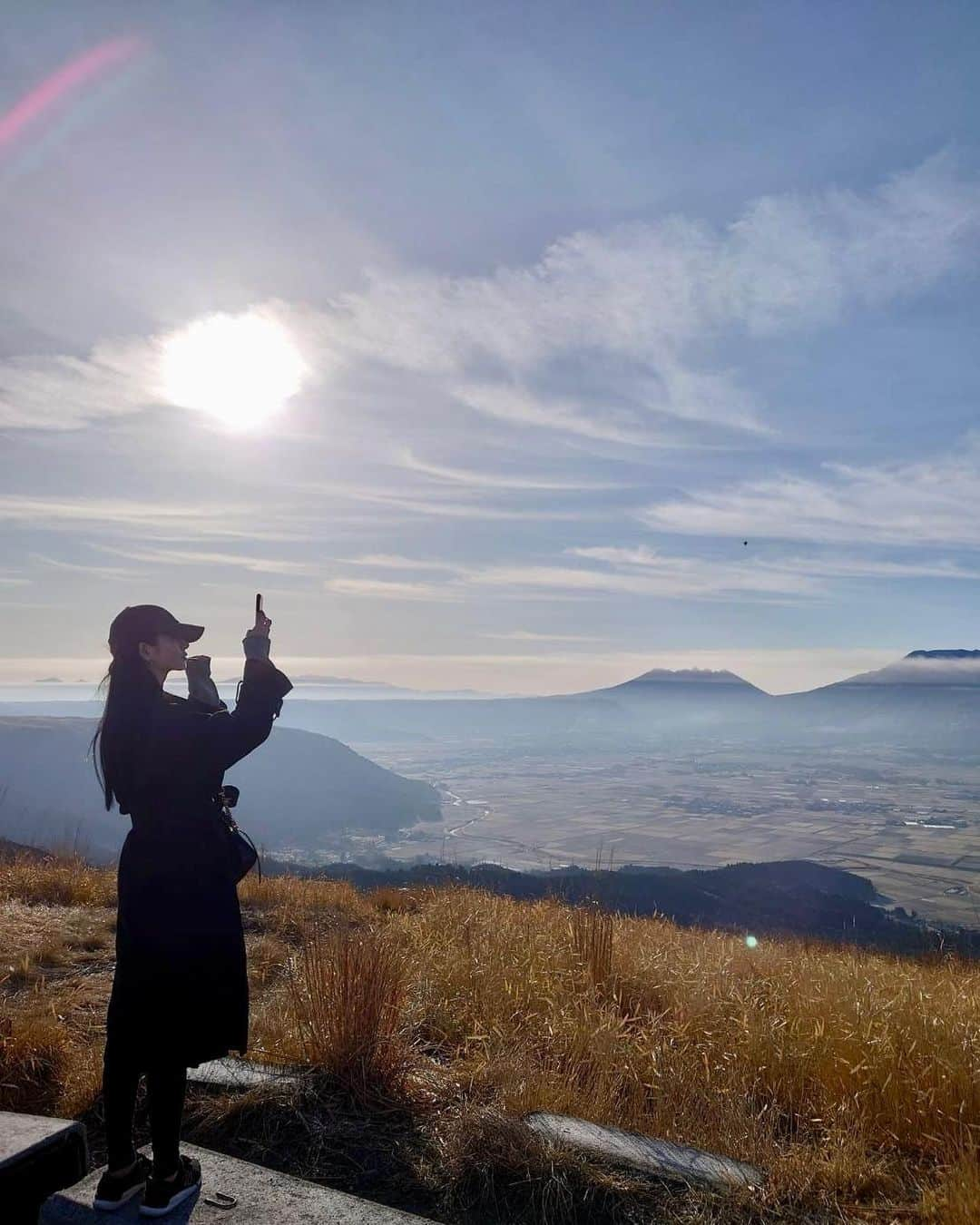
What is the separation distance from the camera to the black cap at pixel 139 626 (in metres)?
2.93

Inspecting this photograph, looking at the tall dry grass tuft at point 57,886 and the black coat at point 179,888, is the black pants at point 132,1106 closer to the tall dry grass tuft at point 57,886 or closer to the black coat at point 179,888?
the black coat at point 179,888

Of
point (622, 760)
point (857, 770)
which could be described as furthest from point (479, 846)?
point (622, 760)

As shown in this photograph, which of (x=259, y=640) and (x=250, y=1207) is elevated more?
(x=259, y=640)

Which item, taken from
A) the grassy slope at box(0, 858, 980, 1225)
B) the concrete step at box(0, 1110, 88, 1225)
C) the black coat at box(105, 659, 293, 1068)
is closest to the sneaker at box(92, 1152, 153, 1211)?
the concrete step at box(0, 1110, 88, 1225)

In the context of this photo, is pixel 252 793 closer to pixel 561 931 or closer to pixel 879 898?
pixel 879 898

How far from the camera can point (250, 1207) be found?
282cm

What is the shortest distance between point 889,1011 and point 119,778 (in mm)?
3963

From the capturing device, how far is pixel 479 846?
5556 cm

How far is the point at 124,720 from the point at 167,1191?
1588mm

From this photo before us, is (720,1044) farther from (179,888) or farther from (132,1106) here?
(179,888)

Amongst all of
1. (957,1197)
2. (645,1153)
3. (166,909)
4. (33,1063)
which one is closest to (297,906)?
(33,1063)

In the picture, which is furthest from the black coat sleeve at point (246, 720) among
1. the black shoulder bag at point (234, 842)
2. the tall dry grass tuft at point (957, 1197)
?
the tall dry grass tuft at point (957, 1197)

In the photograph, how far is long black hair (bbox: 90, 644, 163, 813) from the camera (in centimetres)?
284

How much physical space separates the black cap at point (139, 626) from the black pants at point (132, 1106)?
4.58 feet
